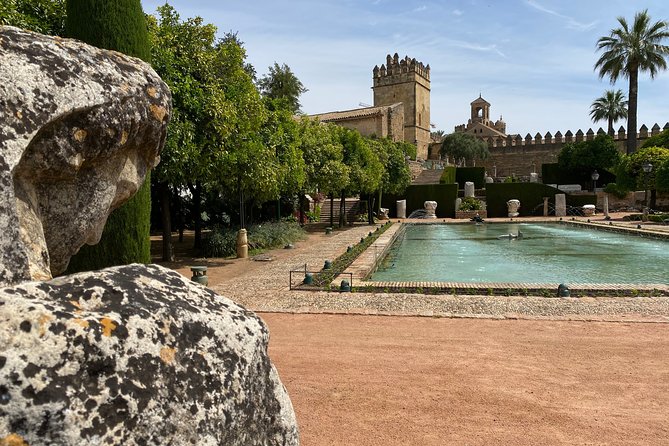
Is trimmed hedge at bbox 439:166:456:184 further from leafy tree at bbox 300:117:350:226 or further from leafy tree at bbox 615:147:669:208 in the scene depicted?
leafy tree at bbox 300:117:350:226

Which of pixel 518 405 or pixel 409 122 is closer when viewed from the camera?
pixel 518 405

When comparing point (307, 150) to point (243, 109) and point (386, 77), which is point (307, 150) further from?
point (386, 77)

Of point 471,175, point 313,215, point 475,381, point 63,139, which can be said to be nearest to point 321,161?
point 313,215

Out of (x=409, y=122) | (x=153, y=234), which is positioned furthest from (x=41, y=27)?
(x=409, y=122)

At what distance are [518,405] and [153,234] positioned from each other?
2324 centimetres

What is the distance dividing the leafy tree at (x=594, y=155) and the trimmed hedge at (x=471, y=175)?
8.18 m

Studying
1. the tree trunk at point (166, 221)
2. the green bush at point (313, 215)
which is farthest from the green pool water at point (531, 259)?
the green bush at point (313, 215)

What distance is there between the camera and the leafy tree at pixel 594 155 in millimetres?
43344

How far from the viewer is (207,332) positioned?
5.45 feet

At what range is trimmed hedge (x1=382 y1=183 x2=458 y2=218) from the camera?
121 ft

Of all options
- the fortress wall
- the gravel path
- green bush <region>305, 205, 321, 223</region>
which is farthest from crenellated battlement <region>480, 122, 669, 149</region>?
the gravel path

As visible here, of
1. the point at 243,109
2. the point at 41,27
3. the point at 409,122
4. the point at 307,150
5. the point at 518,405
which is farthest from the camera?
the point at 409,122

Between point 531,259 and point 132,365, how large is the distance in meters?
14.9

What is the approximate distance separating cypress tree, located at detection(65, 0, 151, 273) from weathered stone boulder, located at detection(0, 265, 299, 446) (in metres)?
5.21
